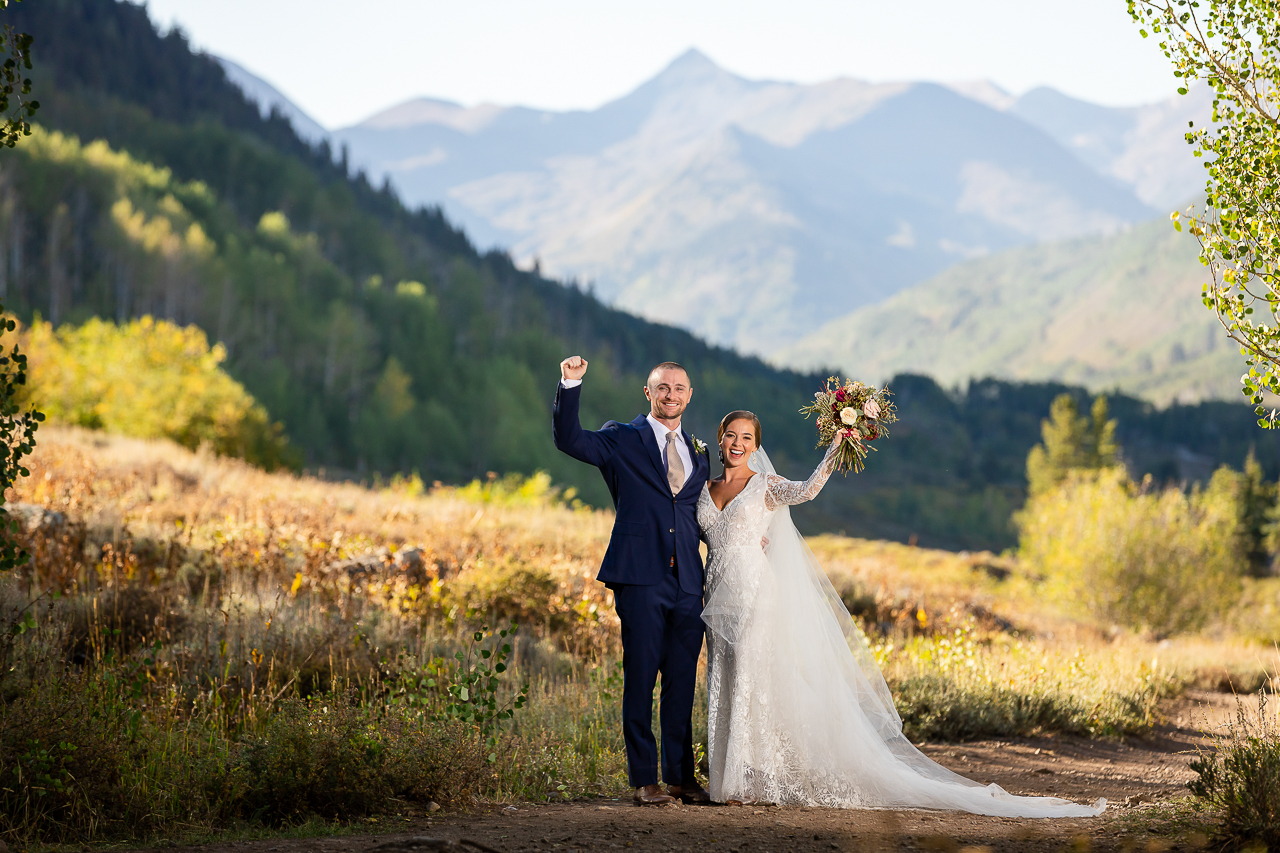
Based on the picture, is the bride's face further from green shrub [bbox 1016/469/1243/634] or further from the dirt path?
green shrub [bbox 1016/469/1243/634]

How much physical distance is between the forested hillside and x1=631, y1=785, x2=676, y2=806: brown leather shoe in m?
37.5

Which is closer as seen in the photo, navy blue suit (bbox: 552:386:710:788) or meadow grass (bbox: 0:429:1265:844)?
meadow grass (bbox: 0:429:1265:844)

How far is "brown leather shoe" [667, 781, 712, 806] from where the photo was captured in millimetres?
5742

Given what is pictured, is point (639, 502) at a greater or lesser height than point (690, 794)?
greater

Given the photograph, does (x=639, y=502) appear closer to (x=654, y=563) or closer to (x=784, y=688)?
(x=654, y=563)

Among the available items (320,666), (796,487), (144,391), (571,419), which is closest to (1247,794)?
Answer: (796,487)

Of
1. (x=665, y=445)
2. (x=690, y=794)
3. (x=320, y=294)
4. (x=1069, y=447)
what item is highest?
(x=320, y=294)

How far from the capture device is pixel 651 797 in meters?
5.50

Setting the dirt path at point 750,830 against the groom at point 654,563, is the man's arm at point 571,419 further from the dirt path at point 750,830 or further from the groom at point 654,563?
the dirt path at point 750,830

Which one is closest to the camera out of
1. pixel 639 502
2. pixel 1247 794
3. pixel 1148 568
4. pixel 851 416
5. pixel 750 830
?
pixel 1247 794

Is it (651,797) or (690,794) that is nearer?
(651,797)

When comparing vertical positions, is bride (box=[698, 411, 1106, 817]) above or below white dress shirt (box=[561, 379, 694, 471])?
below

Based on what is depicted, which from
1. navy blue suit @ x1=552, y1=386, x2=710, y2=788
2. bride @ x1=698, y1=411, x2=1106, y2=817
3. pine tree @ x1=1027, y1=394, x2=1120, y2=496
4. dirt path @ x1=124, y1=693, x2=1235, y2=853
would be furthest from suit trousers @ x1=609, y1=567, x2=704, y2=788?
pine tree @ x1=1027, y1=394, x2=1120, y2=496

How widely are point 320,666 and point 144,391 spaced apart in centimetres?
2372
